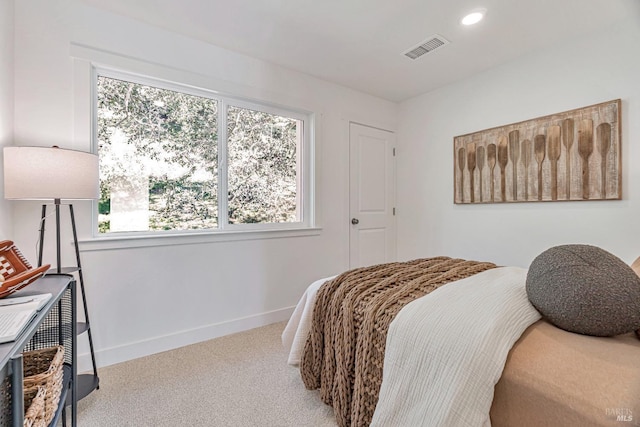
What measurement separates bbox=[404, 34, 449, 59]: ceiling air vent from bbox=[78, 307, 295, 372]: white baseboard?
2.63 meters

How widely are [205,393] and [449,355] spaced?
1.44 meters

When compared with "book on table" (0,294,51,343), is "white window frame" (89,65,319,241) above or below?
above

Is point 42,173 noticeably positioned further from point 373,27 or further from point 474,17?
point 474,17

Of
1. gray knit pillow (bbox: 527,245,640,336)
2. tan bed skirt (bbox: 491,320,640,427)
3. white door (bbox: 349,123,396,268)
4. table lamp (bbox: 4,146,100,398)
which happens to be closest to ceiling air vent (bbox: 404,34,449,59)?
white door (bbox: 349,123,396,268)

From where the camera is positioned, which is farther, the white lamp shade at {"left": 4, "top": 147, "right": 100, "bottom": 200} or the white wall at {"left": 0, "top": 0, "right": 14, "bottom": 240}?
the white wall at {"left": 0, "top": 0, "right": 14, "bottom": 240}

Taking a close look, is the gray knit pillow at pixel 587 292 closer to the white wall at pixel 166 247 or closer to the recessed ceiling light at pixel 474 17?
the recessed ceiling light at pixel 474 17

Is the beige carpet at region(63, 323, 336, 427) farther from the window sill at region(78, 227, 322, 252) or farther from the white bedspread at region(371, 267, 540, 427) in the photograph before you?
the window sill at region(78, 227, 322, 252)

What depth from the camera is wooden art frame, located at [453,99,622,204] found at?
86.2 inches

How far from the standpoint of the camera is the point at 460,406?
88 centimetres

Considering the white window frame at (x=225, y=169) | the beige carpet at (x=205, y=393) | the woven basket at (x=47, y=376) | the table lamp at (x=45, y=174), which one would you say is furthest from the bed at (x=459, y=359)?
the table lamp at (x=45, y=174)

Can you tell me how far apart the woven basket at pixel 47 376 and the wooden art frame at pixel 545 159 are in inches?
129

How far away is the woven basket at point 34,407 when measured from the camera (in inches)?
34.2

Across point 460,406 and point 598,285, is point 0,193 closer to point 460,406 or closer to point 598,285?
point 460,406

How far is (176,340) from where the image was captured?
89.7 inches
